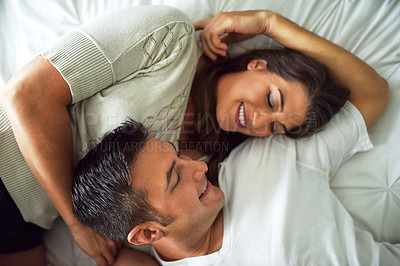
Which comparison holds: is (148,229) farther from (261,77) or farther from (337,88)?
(337,88)

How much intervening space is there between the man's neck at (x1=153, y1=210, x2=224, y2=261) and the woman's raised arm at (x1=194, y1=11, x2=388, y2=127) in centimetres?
65

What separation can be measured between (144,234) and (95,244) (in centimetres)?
25

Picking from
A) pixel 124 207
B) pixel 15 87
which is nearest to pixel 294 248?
pixel 124 207

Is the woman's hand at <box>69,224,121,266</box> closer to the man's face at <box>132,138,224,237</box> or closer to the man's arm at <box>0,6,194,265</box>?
the man's arm at <box>0,6,194,265</box>

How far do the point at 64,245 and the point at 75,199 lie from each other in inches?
14.3

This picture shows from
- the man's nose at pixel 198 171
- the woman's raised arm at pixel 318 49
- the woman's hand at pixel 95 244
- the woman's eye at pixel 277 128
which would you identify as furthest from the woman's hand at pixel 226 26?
the woman's hand at pixel 95 244

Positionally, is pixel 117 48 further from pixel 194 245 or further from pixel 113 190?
pixel 194 245

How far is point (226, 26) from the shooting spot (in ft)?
3.57

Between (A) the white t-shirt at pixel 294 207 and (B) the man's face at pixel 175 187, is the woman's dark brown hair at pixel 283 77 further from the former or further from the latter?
(B) the man's face at pixel 175 187

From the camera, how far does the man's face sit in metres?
0.77

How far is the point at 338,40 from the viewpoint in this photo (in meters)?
1.17

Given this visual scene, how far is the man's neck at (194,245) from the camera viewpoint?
0.89 m

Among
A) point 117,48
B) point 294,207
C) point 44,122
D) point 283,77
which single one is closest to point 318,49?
point 283,77

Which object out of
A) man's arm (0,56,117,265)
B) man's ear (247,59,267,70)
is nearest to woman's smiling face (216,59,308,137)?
man's ear (247,59,267,70)
